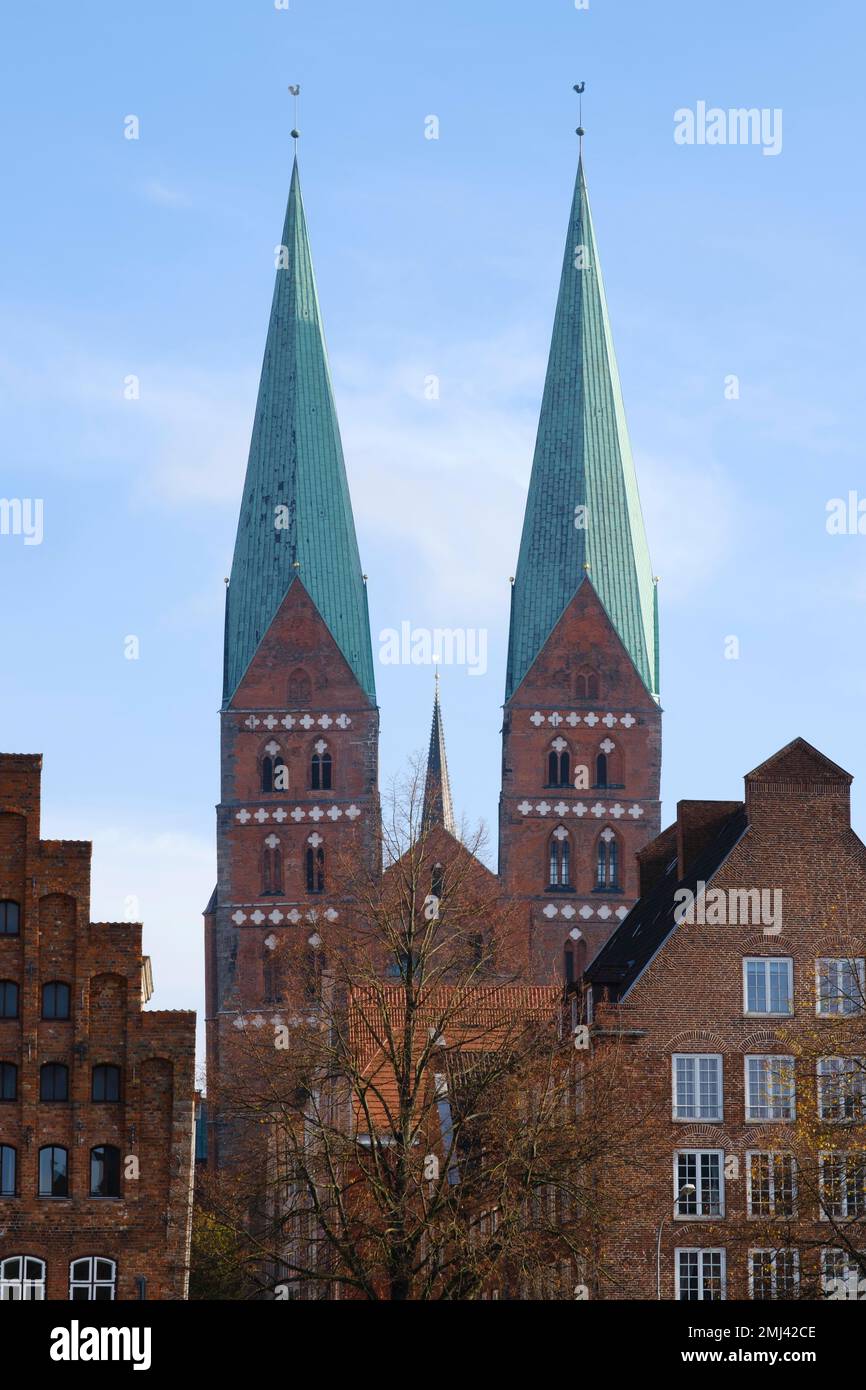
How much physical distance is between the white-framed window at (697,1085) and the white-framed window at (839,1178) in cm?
928

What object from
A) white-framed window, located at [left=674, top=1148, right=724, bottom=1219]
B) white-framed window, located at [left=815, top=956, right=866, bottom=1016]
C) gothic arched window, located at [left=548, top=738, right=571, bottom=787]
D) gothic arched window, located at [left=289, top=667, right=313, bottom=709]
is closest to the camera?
white-framed window, located at [left=674, top=1148, right=724, bottom=1219]

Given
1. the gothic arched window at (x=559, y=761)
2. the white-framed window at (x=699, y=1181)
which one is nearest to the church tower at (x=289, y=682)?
the gothic arched window at (x=559, y=761)

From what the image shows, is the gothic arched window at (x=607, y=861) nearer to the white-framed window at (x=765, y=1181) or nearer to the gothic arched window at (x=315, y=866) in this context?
the gothic arched window at (x=315, y=866)

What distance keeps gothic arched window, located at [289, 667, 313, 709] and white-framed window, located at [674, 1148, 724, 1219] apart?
224 ft

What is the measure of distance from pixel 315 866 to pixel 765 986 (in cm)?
6422

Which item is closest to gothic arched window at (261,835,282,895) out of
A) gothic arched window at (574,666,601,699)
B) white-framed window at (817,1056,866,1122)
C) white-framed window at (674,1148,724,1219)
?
gothic arched window at (574,666,601,699)

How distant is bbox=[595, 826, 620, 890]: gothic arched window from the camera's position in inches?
4840

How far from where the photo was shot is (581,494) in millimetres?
129500

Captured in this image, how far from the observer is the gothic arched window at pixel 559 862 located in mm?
123125

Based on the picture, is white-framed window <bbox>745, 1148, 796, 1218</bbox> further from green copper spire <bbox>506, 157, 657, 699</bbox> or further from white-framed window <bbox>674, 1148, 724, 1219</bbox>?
green copper spire <bbox>506, 157, 657, 699</bbox>

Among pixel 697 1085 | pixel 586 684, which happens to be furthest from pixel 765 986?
pixel 586 684

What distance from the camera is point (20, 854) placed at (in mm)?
62562
